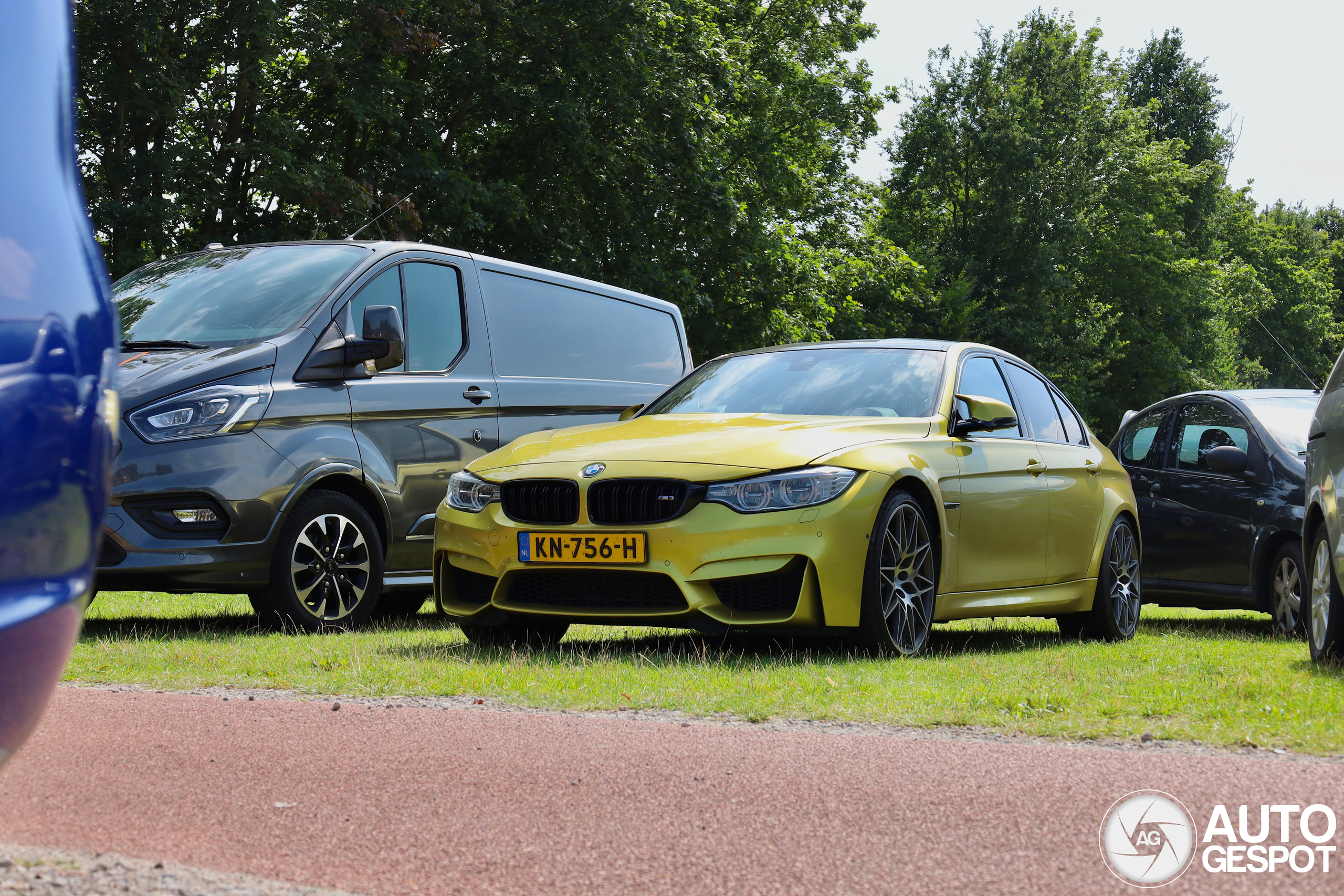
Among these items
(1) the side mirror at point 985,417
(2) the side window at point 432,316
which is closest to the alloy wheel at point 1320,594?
(1) the side mirror at point 985,417

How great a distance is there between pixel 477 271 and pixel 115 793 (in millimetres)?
5670

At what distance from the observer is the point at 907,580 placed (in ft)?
20.1

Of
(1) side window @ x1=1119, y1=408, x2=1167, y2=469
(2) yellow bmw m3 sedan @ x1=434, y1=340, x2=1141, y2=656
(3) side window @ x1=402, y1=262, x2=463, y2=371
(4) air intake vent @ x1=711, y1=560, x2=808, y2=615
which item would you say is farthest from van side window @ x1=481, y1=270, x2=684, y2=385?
(1) side window @ x1=1119, y1=408, x2=1167, y2=469

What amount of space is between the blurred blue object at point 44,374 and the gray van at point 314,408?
4.88 metres

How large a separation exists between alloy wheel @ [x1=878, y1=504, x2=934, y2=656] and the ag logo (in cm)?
255

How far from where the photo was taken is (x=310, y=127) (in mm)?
21969

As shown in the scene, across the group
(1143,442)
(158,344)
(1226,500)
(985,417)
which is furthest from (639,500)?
(1143,442)

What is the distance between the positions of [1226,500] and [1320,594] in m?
3.28

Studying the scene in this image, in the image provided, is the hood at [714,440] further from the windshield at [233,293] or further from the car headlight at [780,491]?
the windshield at [233,293]

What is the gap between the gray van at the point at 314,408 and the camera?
6824 millimetres

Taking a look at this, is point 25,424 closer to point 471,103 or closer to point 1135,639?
point 1135,639

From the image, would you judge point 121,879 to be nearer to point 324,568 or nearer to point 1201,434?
point 324,568

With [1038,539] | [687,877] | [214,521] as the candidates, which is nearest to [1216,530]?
[1038,539]

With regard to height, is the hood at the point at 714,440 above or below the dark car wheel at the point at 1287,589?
above
